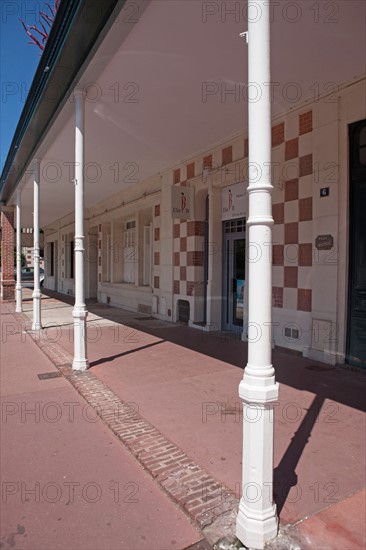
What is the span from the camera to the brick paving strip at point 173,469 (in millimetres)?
2156

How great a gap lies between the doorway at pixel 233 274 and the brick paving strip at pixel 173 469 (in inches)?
158

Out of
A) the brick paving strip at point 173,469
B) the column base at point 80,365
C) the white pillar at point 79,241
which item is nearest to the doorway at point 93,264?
the white pillar at point 79,241

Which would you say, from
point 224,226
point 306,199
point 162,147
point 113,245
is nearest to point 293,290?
point 306,199

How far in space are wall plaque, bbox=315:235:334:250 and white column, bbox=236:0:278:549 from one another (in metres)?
3.72

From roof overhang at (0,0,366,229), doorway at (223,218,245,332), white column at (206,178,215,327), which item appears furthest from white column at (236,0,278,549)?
white column at (206,178,215,327)

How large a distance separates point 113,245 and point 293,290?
8458 mm

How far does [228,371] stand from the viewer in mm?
5141

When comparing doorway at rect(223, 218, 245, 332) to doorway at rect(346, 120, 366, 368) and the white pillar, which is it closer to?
doorway at rect(346, 120, 366, 368)

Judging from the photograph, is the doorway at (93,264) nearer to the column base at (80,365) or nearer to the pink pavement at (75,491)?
the column base at (80,365)

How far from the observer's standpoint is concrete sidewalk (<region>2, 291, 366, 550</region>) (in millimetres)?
2215

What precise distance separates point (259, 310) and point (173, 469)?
1.45 metres

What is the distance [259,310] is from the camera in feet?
6.53

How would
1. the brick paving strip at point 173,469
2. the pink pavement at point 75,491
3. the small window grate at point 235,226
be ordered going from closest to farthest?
the pink pavement at point 75,491 → the brick paving strip at point 173,469 → the small window grate at point 235,226

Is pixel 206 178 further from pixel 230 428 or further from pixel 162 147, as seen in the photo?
pixel 230 428
